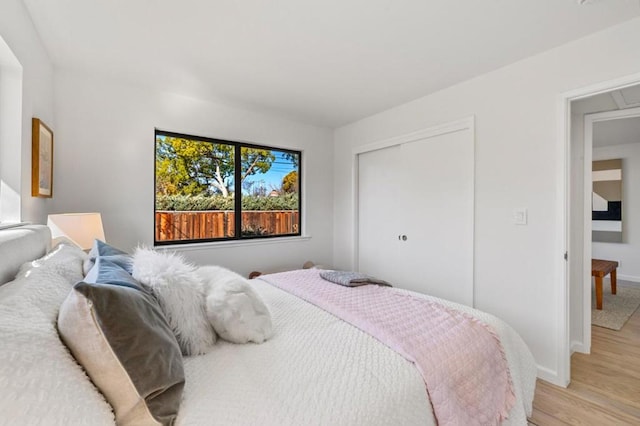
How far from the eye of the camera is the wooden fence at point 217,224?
3.12 m

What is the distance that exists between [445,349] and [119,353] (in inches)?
45.8

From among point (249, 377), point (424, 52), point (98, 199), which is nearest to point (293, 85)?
point (424, 52)

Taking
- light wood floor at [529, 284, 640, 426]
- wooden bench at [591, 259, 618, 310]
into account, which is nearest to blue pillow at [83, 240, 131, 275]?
light wood floor at [529, 284, 640, 426]

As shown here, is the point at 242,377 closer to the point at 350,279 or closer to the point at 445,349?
the point at 445,349

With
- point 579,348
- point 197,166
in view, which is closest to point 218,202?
point 197,166

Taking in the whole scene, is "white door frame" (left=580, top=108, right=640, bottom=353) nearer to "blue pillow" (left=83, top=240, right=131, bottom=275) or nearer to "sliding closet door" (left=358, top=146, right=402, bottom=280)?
"sliding closet door" (left=358, top=146, right=402, bottom=280)

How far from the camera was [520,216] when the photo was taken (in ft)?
7.86

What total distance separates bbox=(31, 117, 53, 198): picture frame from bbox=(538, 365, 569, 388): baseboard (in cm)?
379

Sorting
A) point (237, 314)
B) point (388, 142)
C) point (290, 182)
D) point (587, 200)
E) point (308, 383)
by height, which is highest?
point (388, 142)

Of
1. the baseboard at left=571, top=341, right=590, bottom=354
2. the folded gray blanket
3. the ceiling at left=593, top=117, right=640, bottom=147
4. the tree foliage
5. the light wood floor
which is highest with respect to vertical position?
the ceiling at left=593, top=117, right=640, bottom=147

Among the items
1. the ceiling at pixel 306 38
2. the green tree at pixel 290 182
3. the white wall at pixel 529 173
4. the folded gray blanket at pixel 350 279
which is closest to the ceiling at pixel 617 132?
the white wall at pixel 529 173

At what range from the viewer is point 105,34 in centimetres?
202

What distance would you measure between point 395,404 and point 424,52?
2293mm

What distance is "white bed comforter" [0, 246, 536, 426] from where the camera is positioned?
1.99 ft
